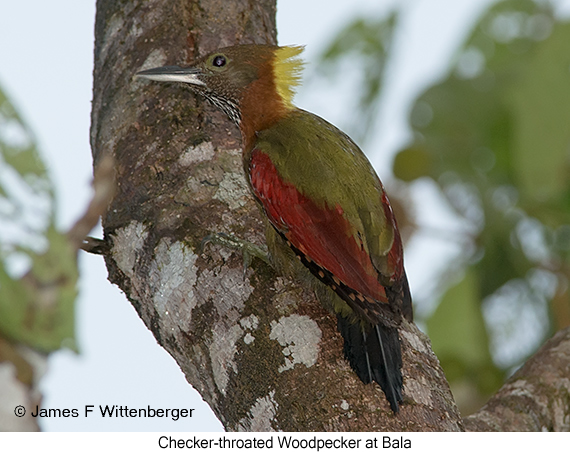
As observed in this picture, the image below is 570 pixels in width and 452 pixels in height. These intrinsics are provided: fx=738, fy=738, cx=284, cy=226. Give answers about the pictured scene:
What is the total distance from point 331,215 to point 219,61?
100 cm

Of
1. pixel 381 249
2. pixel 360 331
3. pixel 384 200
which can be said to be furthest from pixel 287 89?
pixel 360 331

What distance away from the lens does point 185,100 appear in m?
2.92

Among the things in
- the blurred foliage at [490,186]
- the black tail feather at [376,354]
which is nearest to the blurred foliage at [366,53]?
the blurred foliage at [490,186]

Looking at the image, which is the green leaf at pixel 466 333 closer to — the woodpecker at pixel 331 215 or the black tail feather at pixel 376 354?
the woodpecker at pixel 331 215

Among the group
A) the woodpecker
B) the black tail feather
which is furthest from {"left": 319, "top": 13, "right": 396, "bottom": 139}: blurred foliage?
the black tail feather

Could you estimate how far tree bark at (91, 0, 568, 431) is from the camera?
193 cm

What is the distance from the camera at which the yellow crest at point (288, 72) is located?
10.6 ft

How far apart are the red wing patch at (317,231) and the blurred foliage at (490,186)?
1.24 meters

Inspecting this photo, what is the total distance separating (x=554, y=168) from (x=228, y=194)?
1.57 m

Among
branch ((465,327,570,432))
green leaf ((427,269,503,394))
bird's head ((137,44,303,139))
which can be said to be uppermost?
bird's head ((137,44,303,139))

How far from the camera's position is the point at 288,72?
130 inches

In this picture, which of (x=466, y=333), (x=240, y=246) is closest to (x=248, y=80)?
(x=240, y=246)

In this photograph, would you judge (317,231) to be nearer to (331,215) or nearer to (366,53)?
(331,215)

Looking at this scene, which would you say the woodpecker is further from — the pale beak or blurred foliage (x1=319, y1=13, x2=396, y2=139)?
blurred foliage (x1=319, y1=13, x2=396, y2=139)
